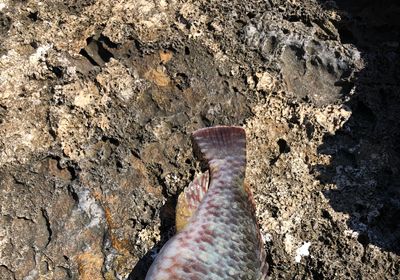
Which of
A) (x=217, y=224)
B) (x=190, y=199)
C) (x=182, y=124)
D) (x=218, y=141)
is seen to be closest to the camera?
(x=217, y=224)

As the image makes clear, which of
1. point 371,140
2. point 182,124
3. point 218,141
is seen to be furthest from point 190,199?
point 371,140

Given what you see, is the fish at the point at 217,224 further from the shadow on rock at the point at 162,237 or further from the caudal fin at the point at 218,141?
the shadow on rock at the point at 162,237

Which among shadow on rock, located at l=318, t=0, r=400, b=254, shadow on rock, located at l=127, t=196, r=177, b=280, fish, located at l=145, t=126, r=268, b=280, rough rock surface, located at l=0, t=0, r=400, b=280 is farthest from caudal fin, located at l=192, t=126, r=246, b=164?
shadow on rock, located at l=318, t=0, r=400, b=254

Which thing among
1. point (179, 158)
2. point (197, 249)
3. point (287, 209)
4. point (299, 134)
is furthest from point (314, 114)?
point (197, 249)

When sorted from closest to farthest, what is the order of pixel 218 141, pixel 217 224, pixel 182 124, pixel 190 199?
pixel 217 224 → pixel 190 199 → pixel 218 141 → pixel 182 124

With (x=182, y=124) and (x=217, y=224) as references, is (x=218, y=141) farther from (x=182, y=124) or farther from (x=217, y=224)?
(x=217, y=224)

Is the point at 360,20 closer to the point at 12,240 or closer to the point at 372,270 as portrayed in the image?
the point at 372,270

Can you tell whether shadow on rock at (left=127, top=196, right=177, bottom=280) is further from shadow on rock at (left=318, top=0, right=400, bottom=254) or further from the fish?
shadow on rock at (left=318, top=0, right=400, bottom=254)

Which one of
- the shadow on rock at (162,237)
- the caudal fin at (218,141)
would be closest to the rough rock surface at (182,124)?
the shadow on rock at (162,237)
